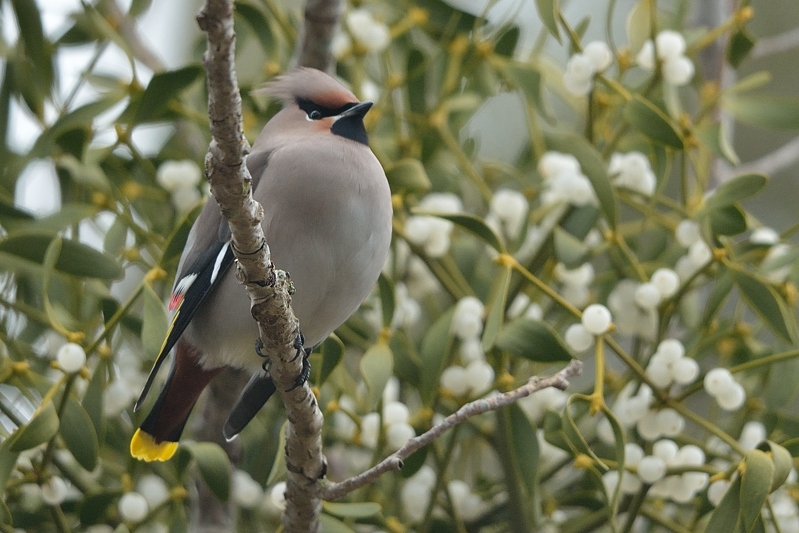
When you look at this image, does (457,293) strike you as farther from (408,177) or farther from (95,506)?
(95,506)

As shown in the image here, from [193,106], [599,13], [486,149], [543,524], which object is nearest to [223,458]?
[543,524]

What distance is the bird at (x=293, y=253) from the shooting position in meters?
1.71

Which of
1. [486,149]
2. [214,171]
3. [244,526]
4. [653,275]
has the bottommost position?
[486,149]

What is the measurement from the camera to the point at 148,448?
175 cm

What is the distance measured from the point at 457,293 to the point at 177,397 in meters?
0.54

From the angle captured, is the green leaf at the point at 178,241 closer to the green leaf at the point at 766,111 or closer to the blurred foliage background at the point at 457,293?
the blurred foliage background at the point at 457,293

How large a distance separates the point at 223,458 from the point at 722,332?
891 mm

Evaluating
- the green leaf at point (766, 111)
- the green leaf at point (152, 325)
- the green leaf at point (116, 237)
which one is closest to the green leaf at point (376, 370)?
the green leaf at point (152, 325)

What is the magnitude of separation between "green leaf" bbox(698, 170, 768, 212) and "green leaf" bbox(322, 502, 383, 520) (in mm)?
699

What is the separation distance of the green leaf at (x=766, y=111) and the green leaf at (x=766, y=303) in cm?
40

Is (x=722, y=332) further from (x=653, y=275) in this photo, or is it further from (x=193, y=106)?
(x=193, y=106)

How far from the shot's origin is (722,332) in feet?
6.08

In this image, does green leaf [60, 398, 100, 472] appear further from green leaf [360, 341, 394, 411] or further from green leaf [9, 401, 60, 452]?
green leaf [360, 341, 394, 411]

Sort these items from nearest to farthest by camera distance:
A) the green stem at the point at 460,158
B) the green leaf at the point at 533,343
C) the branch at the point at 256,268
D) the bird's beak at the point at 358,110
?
1. the branch at the point at 256,268
2. the green leaf at the point at 533,343
3. the bird's beak at the point at 358,110
4. the green stem at the point at 460,158
